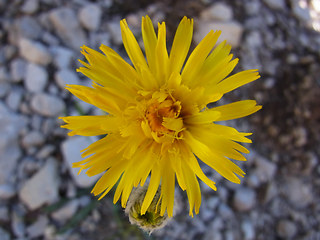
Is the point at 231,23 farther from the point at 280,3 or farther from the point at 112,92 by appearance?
the point at 112,92

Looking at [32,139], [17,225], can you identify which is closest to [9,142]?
[32,139]

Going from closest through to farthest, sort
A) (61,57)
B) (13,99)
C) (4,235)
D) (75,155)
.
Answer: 1. (4,235)
2. (75,155)
3. (13,99)
4. (61,57)

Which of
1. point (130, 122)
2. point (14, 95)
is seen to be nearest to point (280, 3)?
point (130, 122)

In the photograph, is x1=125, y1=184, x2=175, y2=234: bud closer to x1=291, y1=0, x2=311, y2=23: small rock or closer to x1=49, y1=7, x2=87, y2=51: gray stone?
x1=49, y1=7, x2=87, y2=51: gray stone

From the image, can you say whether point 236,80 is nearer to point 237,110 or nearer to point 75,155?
point 237,110

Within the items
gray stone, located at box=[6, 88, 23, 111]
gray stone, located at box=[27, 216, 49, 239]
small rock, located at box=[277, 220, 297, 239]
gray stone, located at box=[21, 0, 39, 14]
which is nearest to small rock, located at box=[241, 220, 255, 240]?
small rock, located at box=[277, 220, 297, 239]
